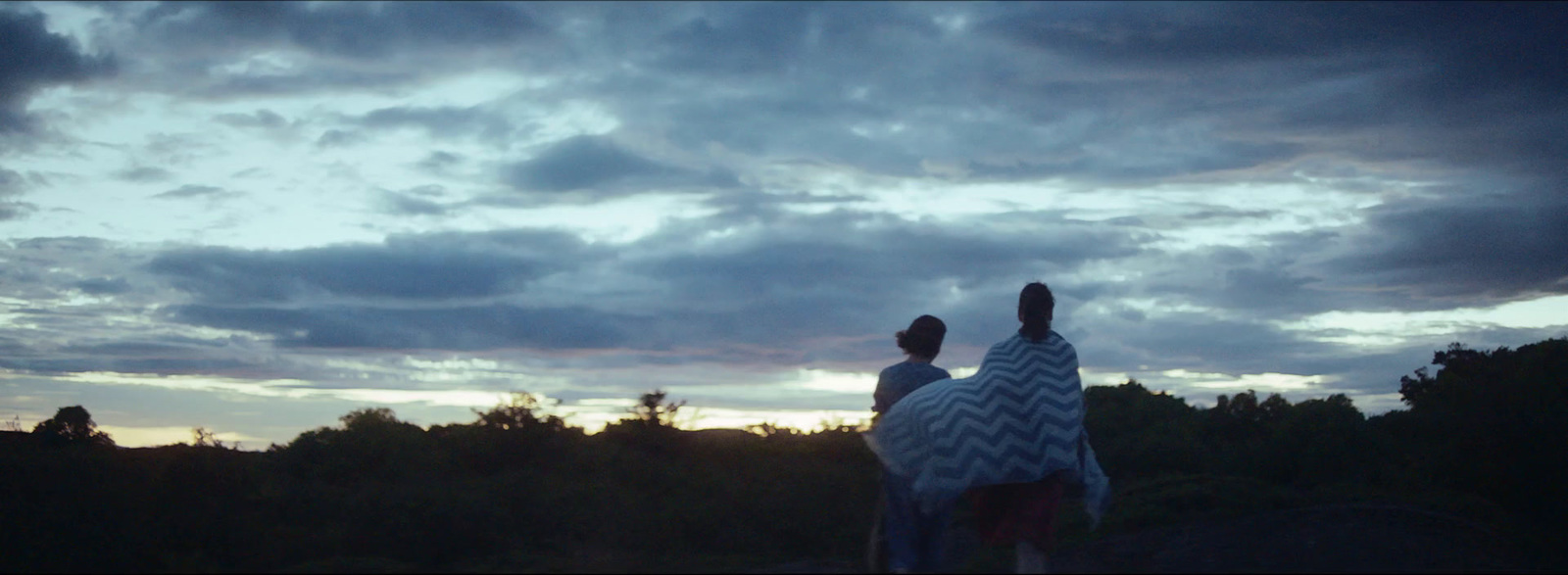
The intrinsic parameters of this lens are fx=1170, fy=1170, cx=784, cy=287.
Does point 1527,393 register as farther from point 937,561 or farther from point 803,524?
point 937,561

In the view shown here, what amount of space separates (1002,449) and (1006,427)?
14cm

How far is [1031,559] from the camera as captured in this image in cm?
745

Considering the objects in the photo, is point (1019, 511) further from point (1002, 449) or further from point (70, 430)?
point (70, 430)

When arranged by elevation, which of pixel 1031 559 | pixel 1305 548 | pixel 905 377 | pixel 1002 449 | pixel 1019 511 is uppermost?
pixel 905 377

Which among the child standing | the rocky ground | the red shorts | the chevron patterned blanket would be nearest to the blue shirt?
the child standing

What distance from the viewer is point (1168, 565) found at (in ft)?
32.2

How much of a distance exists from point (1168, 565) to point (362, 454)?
9.68 metres

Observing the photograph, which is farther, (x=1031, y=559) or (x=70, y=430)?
(x=70, y=430)

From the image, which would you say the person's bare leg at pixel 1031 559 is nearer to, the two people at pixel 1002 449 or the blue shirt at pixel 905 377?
the two people at pixel 1002 449

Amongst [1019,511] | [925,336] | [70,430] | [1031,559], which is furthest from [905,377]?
[70,430]

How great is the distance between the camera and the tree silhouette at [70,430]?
22172mm

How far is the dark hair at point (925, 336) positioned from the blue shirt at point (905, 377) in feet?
0.32

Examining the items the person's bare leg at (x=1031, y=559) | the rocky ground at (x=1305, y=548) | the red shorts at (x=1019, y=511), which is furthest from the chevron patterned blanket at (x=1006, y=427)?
the rocky ground at (x=1305, y=548)

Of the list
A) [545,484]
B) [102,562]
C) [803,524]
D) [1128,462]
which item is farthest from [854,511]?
[102,562]
